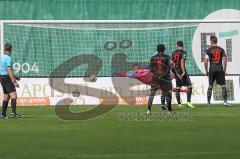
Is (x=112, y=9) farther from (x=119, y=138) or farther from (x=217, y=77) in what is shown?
(x=119, y=138)

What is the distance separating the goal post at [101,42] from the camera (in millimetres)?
28578

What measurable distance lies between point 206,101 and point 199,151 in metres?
14.4

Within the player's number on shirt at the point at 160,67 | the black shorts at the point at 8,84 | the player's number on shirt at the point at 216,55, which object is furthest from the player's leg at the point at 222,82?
the black shorts at the point at 8,84

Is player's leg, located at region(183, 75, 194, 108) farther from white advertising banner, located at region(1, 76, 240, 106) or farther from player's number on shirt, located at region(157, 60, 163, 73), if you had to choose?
player's number on shirt, located at region(157, 60, 163, 73)

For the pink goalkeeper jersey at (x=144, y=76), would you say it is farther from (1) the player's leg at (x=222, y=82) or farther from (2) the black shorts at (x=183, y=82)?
(1) the player's leg at (x=222, y=82)

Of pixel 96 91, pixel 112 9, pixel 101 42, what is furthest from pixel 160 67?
pixel 112 9

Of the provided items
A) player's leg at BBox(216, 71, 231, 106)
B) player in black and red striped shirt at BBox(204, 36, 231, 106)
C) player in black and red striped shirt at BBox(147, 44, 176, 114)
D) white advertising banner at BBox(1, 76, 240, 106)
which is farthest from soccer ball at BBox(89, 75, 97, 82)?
player in black and red striped shirt at BBox(147, 44, 176, 114)

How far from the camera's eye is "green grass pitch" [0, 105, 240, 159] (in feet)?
38.8

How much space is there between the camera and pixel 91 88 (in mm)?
26234

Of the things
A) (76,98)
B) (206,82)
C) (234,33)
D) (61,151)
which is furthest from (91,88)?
(61,151)

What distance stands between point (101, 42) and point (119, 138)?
1562cm

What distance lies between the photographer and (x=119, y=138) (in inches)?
561

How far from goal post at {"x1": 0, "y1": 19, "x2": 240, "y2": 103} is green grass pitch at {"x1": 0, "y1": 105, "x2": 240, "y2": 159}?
28.2ft

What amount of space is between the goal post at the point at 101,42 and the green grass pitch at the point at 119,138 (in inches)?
338
